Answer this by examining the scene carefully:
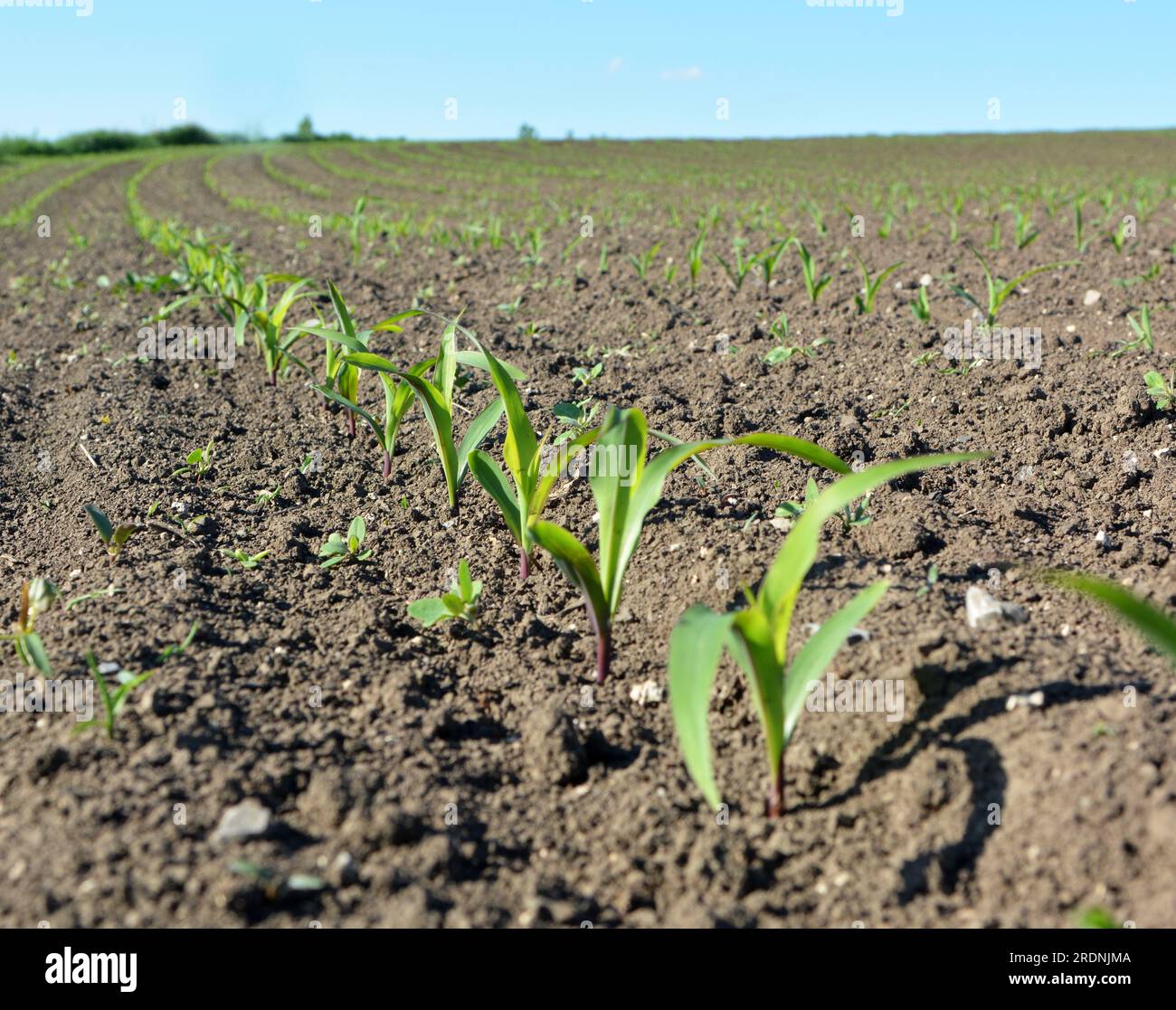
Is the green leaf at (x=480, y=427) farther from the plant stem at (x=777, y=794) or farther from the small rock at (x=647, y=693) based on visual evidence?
the plant stem at (x=777, y=794)

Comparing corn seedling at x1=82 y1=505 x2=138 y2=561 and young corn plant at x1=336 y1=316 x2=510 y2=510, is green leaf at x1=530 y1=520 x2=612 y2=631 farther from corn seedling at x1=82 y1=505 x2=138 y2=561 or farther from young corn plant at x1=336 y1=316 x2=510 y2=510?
corn seedling at x1=82 y1=505 x2=138 y2=561

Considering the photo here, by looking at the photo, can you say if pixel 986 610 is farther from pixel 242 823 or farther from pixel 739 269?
pixel 739 269

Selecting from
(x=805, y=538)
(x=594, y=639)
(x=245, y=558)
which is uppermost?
(x=805, y=538)

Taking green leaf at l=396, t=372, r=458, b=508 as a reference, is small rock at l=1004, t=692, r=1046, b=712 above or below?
below

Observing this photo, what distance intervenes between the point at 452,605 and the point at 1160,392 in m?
2.43

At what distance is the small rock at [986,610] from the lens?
5.80ft

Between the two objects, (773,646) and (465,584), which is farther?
(465,584)

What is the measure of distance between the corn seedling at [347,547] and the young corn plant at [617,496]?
2.78 feet

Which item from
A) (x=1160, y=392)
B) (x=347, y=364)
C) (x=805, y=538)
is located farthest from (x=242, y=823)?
(x=1160, y=392)

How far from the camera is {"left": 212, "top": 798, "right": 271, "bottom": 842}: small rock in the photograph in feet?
4.51

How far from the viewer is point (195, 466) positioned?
3.05m

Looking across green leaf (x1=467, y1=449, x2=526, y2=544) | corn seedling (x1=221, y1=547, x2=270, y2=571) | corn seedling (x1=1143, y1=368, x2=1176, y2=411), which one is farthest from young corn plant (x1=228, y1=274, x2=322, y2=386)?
corn seedling (x1=1143, y1=368, x2=1176, y2=411)

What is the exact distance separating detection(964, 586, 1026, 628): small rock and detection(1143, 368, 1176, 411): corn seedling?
62.8 inches
